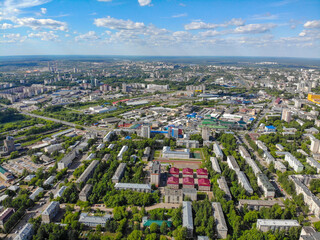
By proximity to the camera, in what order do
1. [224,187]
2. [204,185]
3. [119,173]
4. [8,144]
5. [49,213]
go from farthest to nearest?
[8,144], [119,173], [204,185], [224,187], [49,213]

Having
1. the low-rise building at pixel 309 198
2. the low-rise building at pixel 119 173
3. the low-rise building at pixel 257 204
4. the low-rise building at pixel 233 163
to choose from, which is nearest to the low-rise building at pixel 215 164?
the low-rise building at pixel 233 163

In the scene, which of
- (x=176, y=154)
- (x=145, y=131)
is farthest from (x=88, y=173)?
(x=145, y=131)

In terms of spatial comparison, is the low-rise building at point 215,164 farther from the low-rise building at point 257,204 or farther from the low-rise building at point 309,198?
the low-rise building at point 309,198

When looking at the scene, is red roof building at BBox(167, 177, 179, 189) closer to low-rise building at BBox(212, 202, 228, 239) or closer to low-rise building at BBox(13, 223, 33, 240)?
low-rise building at BBox(212, 202, 228, 239)

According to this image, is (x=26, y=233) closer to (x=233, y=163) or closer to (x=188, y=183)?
(x=188, y=183)

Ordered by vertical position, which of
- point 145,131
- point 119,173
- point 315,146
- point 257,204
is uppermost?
point 145,131

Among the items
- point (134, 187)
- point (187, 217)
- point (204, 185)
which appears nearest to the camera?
point (187, 217)

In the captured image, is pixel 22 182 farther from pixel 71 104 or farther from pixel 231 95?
pixel 231 95
